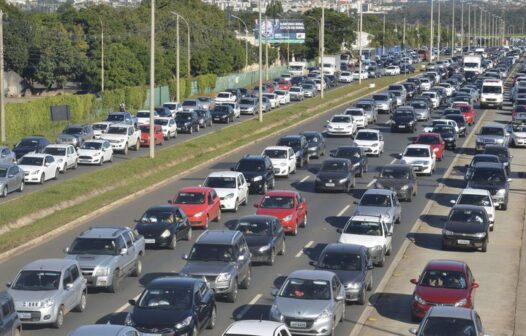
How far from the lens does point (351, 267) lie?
101 ft

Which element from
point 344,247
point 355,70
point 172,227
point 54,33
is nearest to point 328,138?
point 172,227

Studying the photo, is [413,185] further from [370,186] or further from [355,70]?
[355,70]

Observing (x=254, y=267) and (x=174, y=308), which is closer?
(x=174, y=308)

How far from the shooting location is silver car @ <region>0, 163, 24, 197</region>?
47812mm

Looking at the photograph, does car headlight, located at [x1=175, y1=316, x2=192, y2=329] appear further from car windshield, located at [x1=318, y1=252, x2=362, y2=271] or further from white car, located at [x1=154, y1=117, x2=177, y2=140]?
white car, located at [x1=154, y1=117, x2=177, y2=140]

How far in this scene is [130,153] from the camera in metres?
64.7

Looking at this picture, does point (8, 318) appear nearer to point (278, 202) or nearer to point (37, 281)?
point (37, 281)

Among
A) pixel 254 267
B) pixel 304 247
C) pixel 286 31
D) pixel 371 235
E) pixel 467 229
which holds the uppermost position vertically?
pixel 286 31

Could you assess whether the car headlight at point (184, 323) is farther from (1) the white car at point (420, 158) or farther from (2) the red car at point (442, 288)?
(1) the white car at point (420, 158)

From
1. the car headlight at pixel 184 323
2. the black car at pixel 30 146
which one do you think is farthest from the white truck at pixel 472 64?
the car headlight at pixel 184 323

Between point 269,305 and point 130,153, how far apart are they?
36019 millimetres

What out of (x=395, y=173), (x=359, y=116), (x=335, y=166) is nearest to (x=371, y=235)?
(x=395, y=173)

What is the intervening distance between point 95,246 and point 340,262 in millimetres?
6782

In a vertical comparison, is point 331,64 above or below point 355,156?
above
